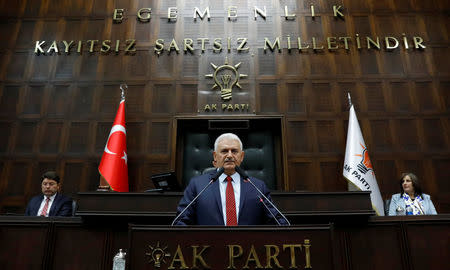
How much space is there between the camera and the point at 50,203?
4.36m

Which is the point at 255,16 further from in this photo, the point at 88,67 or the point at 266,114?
the point at 88,67

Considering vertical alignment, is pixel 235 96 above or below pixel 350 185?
above

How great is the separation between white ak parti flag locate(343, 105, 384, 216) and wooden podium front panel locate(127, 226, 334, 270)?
3249 mm

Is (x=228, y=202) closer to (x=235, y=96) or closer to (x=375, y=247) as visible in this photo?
(x=375, y=247)

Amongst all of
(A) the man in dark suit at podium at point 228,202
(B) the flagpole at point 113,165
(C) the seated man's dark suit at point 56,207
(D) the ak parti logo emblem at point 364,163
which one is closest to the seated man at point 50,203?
(C) the seated man's dark suit at point 56,207

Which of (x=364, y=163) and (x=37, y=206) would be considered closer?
(x=37, y=206)

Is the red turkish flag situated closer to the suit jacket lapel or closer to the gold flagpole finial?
the gold flagpole finial

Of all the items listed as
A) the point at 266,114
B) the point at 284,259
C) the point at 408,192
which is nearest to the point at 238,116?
the point at 266,114

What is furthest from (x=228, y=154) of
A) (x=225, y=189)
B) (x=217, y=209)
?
(x=217, y=209)

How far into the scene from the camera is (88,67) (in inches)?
239

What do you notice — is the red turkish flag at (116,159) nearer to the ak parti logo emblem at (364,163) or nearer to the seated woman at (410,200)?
the ak parti logo emblem at (364,163)

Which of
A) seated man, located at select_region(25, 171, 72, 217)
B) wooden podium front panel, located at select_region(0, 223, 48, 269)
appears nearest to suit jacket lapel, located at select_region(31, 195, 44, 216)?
seated man, located at select_region(25, 171, 72, 217)

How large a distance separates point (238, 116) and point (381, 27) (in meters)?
2.96

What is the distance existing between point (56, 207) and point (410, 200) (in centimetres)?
416
